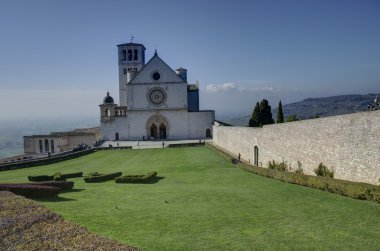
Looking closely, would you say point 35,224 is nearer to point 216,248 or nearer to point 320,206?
point 216,248

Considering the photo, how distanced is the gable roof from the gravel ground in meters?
47.4

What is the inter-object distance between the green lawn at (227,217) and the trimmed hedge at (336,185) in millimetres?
334

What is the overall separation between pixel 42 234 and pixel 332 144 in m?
12.9

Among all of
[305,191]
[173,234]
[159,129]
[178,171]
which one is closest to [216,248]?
[173,234]

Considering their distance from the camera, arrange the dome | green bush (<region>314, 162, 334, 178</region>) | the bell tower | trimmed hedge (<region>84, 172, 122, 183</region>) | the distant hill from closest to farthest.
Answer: green bush (<region>314, 162, 334, 178</region>)
trimmed hedge (<region>84, 172, 122, 183</region>)
the dome
the bell tower
the distant hill

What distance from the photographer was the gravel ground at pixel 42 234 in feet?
24.3

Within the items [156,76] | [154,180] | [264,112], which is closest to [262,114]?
[264,112]

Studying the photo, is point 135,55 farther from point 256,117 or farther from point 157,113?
point 256,117

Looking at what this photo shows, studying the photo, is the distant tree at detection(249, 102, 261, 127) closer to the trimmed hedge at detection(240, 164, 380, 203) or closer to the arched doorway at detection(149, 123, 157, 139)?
the arched doorway at detection(149, 123, 157, 139)

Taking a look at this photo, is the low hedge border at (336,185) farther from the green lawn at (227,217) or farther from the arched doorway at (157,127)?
the arched doorway at (157,127)

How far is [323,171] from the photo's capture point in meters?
17.4

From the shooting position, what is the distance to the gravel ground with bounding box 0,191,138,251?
7.42 m

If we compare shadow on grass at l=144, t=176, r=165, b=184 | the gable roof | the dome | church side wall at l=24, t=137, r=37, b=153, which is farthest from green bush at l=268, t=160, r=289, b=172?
church side wall at l=24, t=137, r=37, b=153

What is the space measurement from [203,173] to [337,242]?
48.4 feet
